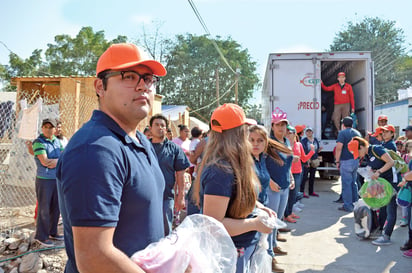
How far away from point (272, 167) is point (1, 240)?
4.14m

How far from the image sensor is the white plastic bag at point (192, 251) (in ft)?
4.50

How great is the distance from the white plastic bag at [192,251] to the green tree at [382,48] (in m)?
51.1

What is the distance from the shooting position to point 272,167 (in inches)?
201

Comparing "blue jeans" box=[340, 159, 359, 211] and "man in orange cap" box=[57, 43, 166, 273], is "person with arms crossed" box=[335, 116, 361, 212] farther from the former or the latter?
"man in orange cap" box=[57, 43, 166, 273]

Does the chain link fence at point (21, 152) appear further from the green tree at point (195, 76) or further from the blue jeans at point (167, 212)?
the green tree at point (195, 76)

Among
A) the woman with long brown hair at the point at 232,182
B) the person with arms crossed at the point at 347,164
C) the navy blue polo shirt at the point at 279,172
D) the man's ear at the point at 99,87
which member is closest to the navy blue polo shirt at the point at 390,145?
the person with arms crossed at the point at 347,164

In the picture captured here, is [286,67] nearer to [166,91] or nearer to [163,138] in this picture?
[163,138]

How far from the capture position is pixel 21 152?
9.25 meters

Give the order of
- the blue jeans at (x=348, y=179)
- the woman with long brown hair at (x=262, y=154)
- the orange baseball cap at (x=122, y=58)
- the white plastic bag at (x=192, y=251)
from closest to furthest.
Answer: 1. the white plastic bag at (x=192, y=251)
2. the orange baseball cap at (x=122, y=58)
3. the woman with long brown hair at (x=262, y=154)
4. the blue jeans at (x=348, y=179)

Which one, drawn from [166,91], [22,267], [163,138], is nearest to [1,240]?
[22,267]

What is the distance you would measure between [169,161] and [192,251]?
3359mm

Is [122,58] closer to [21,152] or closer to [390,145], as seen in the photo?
[390,145]

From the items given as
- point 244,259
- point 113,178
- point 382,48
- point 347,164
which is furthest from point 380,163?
point 382,48

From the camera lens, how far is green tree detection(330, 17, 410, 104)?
156 ft
